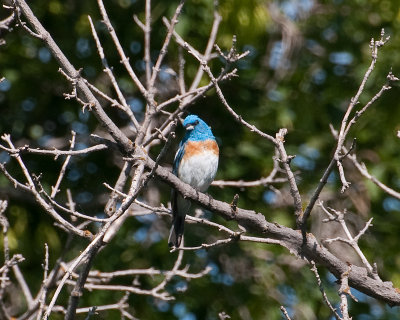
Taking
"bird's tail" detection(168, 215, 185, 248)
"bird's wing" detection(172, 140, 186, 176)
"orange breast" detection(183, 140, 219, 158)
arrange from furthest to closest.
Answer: "bird's wing" detection(172, 140, 186, 176) < "orange breast" detection(183, 140, 219, 158) < "bird's tail" detection(168, 215, 185, 248)

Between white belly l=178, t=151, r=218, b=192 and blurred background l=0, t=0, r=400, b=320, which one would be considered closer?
white belly l=178, t=151, r=218, b=192

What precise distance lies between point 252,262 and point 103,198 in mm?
1344

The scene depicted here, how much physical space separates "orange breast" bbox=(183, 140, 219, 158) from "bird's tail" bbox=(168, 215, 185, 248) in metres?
0.57

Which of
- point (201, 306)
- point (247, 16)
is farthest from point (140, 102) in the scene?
point (201, 306)

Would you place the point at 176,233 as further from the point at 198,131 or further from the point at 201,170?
the point at 198,131

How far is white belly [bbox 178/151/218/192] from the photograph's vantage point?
580 centimetres

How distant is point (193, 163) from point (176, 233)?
55 centimetres

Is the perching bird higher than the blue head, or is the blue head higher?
the blue head

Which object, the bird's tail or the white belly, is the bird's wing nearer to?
the white belly

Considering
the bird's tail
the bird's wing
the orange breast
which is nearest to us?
the bird's tail

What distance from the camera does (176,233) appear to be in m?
5.79

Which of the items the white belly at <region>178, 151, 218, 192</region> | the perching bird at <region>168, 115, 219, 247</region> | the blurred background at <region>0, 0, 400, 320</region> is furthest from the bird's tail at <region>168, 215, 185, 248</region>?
the blurred background at <region>0, 0, 400, 320</region>

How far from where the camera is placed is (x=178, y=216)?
561 cm

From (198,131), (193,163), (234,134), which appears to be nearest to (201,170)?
(193,163)
